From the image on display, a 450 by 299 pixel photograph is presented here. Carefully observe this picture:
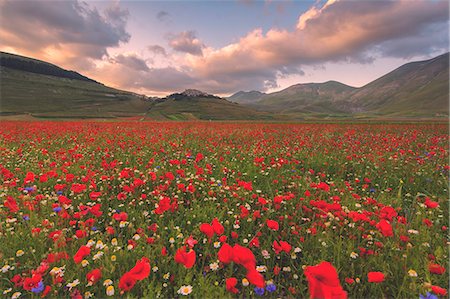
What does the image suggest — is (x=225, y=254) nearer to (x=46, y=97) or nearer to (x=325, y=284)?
(x=325, y=284)

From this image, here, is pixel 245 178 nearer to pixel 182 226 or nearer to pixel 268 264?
pixel 182 226

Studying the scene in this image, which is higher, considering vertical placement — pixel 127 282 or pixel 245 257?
pixel 245 257

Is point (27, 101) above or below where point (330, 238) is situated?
above

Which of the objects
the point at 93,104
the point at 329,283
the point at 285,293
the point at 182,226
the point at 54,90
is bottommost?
the point at 285,293

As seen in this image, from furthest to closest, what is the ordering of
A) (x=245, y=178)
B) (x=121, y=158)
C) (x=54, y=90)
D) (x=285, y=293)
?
(x=54, y=90)
(x=121, y=158)
(x=245, y=178)
(x=285, y=293)

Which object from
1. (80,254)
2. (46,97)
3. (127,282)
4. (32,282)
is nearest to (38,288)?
(32,282)

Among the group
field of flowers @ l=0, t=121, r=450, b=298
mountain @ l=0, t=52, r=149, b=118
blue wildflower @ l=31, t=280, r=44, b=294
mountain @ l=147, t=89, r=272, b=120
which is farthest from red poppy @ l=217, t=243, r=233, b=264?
mountain @ l=0, t=52, r=149, b=118

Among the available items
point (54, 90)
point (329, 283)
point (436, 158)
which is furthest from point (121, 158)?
point (54, 90)

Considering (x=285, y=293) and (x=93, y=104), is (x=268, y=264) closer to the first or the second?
(x=285, y=293)

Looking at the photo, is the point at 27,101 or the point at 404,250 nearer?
the point at 404,250

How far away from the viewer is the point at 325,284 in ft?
4.37

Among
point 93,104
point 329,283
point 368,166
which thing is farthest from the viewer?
point 93,104

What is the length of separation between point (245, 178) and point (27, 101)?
183m

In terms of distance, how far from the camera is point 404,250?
2711mm
